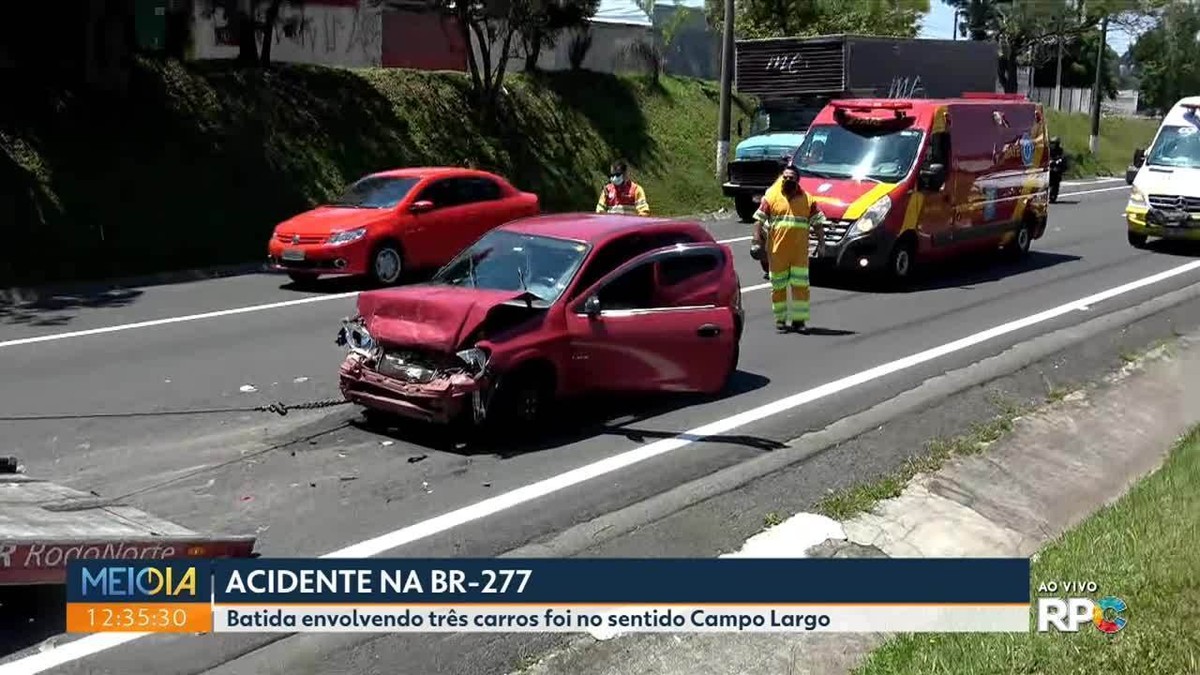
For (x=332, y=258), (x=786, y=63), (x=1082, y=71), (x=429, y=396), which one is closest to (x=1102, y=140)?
(x=1082, y=71)

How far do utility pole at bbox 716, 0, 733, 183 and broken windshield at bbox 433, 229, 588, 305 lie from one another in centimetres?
1963

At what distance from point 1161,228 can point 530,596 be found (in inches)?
744

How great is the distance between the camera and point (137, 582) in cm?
597

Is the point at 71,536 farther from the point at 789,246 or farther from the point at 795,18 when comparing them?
the point at 795,18

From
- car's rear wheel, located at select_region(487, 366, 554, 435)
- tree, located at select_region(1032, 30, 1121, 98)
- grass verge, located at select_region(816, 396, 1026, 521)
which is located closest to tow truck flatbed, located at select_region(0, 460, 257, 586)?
car's rear wheel, located at select_region(487, 366, 554, 435)

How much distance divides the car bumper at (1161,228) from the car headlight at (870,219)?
7.20m

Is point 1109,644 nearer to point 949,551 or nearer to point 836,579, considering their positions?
point 836,579

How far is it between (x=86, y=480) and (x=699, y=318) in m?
4.79

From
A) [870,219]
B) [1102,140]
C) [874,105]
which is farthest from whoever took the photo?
[1102,140]

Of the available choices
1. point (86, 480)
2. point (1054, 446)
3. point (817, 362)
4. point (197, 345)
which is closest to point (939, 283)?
point (817, 362)

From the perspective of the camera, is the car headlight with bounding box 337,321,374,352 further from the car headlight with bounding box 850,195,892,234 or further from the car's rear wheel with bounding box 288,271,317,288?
the car headlight with bounding box 850,195,892,234

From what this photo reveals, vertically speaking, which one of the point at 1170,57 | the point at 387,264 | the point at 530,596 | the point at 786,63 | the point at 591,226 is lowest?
the point at 387,264

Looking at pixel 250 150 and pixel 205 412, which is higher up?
pixel 250 150

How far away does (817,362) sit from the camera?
12945 millimetres
